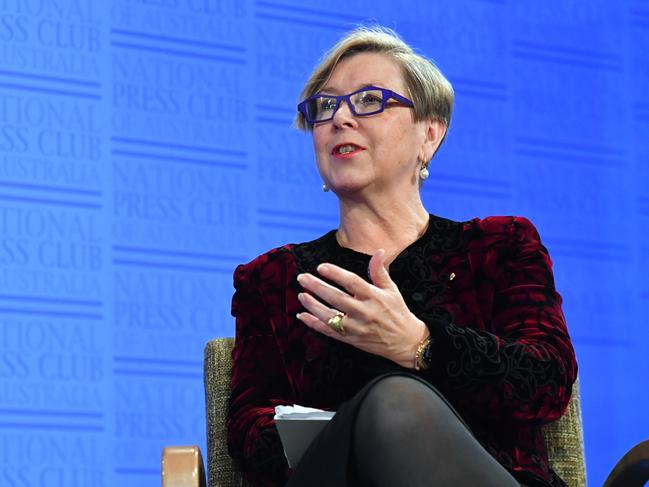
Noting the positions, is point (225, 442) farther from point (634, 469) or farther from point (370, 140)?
point (634, 469)

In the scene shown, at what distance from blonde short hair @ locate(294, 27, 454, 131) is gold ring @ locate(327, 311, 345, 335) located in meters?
0.52

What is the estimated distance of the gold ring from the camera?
1645mm

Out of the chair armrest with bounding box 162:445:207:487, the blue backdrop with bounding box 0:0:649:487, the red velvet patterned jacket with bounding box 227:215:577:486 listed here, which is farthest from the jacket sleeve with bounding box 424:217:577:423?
the blue backdrop with bounding box 0:0:649:487

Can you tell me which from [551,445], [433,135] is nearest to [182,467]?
[551,445]

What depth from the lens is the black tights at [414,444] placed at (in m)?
1.39

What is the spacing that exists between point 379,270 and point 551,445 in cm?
54

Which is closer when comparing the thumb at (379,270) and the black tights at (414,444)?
the black tights at (414,444)

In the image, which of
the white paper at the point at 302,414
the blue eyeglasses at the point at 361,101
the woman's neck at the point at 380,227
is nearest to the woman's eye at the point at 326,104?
the blue eyeglasses at the point at 361,101

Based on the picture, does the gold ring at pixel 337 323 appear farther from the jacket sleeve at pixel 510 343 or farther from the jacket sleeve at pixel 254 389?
the jacket sleeve at pixel 254 389

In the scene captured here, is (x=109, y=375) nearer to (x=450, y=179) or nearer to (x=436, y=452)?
(x=450, y=179)

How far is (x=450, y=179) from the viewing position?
3305mm

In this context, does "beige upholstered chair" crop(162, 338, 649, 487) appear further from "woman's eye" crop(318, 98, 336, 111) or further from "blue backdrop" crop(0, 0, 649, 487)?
"blue backdrop" crop(0, 0, 649, 487)

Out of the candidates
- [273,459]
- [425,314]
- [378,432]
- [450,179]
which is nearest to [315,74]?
[425,314]

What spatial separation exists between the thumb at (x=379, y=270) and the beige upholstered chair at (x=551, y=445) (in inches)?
19.1
